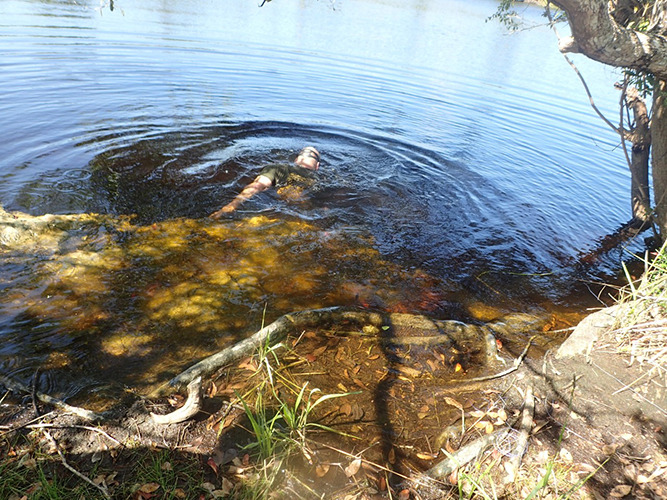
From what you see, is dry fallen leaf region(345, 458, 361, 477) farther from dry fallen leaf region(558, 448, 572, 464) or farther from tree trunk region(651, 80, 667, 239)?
tree trunk region(651, 80, 667, 239)

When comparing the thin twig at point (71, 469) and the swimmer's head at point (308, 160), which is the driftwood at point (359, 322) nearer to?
the thin twig at point (71, 469)

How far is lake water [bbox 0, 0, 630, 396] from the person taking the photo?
661cm

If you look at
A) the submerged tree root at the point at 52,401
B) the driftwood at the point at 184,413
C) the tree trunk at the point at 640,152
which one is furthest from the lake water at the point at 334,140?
the driftwood at the point at 184,413

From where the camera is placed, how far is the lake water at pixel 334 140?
260 inches

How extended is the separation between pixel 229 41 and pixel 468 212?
18.5m

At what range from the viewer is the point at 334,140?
11.0m

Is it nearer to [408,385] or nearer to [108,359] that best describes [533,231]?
[408,385]

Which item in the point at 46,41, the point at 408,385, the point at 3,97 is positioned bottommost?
the point at 408,385

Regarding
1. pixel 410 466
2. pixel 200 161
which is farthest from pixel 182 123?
pixel 410 466

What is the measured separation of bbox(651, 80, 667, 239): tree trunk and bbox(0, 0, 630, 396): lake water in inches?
40.5

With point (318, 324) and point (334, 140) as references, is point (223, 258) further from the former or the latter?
point (334, 140)

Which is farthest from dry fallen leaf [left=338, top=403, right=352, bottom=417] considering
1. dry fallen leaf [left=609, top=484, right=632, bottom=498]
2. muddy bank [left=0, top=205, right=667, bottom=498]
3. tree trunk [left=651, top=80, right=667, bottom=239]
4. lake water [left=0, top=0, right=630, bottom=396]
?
tree trunk [left=651, top=80, right=667, bottom=239]

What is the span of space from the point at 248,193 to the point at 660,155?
741 centimetres

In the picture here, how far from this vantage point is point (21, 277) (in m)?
4.65
